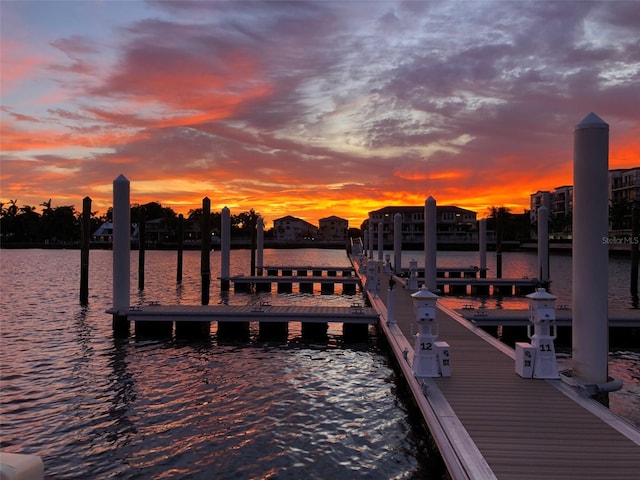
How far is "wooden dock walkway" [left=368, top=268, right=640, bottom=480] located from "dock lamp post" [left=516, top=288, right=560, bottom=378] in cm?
21

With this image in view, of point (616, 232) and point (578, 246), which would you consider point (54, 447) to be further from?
point (616, 232)

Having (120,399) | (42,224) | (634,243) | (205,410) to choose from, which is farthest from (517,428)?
(42,224)

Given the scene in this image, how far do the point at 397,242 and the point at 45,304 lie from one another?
75.7 feet

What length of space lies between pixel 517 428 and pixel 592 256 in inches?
142

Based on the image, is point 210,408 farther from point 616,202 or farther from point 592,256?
point 616,202

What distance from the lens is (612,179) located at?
389ft

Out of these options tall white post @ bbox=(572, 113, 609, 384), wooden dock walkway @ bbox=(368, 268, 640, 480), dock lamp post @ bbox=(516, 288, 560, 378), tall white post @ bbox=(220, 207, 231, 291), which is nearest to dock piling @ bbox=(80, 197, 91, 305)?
tall white post @ bbox=(220, 207, 231, 291)

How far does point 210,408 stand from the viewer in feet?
37.6

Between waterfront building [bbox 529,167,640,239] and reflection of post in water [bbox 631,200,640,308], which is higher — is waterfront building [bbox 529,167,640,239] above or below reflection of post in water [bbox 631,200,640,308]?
above

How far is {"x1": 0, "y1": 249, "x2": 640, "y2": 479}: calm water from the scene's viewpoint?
347 inches

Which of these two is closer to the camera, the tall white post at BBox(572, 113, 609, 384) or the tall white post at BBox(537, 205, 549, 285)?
the tall white post at BBox(572, 113, 609, 384)

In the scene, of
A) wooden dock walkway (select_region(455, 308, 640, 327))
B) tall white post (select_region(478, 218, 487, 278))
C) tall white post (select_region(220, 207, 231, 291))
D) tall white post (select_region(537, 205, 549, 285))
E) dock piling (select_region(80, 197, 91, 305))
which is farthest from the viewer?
tall white post (select_region(478, 218, 487, 278))

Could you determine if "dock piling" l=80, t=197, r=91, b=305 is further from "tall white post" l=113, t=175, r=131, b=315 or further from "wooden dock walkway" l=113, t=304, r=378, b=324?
"wooden dock walkway" l=113, t=304, r=378, b=324

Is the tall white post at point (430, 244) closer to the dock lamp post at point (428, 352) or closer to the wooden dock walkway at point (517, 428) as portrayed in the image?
the wooden dock walkway at point (517, 428)
